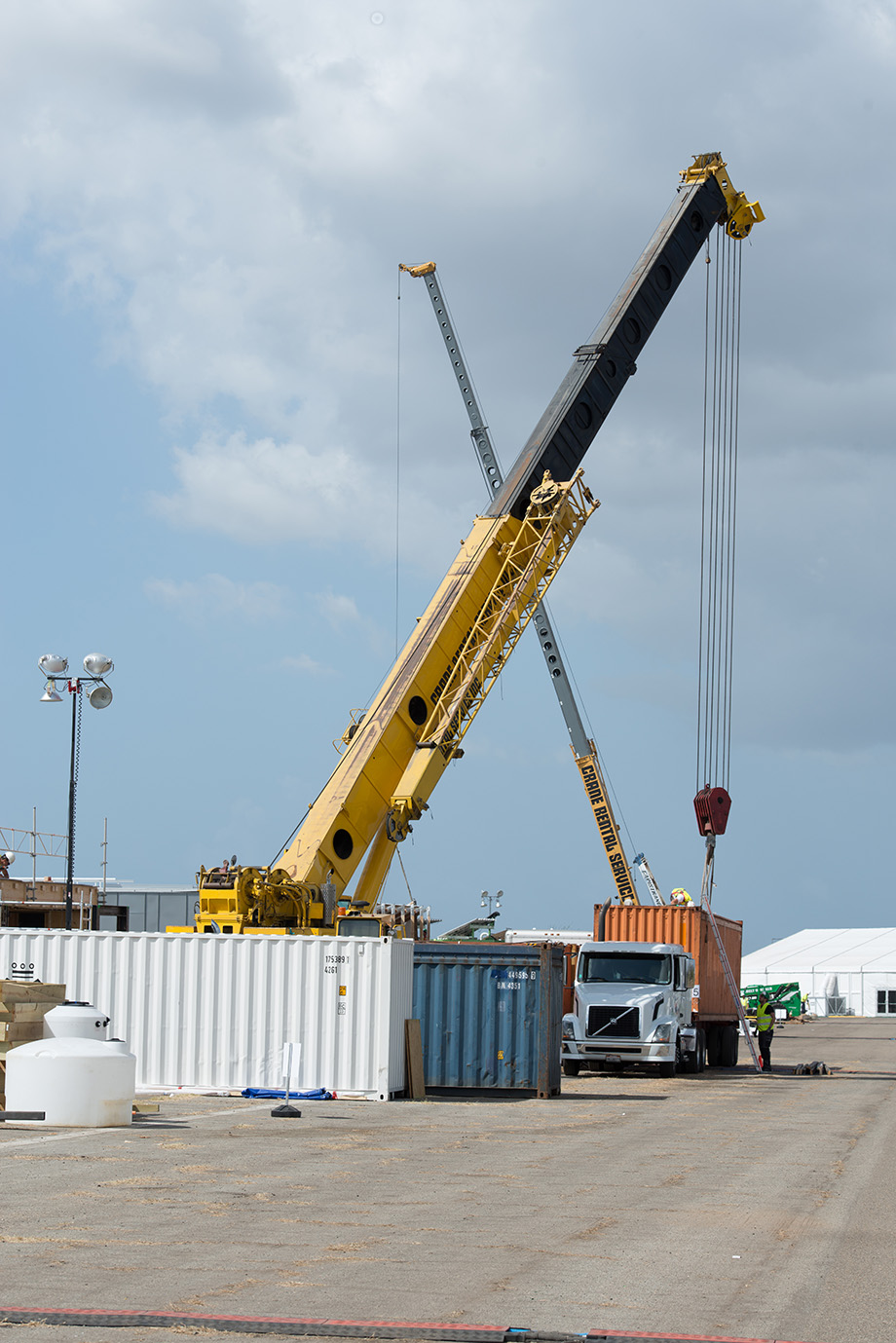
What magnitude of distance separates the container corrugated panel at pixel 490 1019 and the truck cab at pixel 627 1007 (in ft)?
18.5

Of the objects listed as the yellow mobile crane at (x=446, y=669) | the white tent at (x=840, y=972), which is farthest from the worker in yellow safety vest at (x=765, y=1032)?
the white tent at (x=840, y=972)

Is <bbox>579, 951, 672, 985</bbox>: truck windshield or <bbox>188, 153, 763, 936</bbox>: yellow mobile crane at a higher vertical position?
<bbox>188, 153, 763, 936</bbox>: yellow mobile crane

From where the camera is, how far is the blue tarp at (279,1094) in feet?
71.5

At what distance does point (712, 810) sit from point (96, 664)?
12.1 m

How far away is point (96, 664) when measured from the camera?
1074 inches

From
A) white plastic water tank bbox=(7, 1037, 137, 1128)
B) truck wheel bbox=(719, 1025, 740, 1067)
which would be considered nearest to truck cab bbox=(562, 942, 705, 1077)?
truck wheel bbox=(719, 1025, 740, 1067)

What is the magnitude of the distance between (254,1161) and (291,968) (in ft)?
25.4

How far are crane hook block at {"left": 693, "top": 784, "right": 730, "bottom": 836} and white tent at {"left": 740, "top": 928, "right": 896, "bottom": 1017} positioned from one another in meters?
64.0

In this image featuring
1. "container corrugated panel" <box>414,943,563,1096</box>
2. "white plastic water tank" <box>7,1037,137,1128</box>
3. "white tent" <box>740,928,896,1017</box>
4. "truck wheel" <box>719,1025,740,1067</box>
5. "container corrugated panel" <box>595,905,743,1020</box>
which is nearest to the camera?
"white plastic water tank" <box>7,1037,137,1128</box>

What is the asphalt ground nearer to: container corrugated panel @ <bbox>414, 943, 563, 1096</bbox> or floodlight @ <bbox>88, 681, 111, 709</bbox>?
container corrugated panel @ <bbox>414, 943, 563, 1096</bbox>

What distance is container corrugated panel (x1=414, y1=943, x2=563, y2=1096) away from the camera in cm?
2389

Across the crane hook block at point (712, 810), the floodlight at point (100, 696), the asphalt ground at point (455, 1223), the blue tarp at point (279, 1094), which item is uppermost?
the floodlight at point (100, 696)

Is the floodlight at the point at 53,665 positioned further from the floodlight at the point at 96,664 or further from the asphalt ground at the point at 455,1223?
the asphalt ground at the point at 455,1223

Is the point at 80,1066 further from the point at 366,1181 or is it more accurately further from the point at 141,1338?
the point at 141,1338
